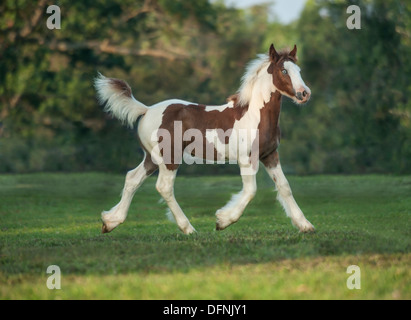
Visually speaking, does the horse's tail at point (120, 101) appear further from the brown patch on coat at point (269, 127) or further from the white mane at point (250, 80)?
the brown patch on coat at point (269, 127)

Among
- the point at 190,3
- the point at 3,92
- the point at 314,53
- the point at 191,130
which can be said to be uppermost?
the point at 190,3

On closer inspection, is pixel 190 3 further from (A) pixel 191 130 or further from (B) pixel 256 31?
(A) pixel 191 130

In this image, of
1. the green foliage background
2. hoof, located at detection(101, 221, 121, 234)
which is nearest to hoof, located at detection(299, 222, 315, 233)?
hoof, located at detection(101, 221, 121, 234)

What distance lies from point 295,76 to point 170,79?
70.3 feet

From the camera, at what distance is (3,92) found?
77.3ft

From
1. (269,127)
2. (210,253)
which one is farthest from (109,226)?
(269,127)

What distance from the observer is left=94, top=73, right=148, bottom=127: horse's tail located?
9375mm

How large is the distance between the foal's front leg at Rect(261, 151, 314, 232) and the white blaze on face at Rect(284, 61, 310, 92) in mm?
881

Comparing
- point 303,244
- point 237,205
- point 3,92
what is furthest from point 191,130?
point 3,92

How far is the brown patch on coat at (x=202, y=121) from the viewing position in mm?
8859

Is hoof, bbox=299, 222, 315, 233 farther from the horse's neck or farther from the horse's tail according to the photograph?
the horse's tail

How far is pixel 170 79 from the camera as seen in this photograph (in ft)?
97.4

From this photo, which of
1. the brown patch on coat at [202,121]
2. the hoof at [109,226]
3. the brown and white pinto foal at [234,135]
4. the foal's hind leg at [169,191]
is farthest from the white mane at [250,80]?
the hoof at [109,226]

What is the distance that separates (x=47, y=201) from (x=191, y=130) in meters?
7.25
